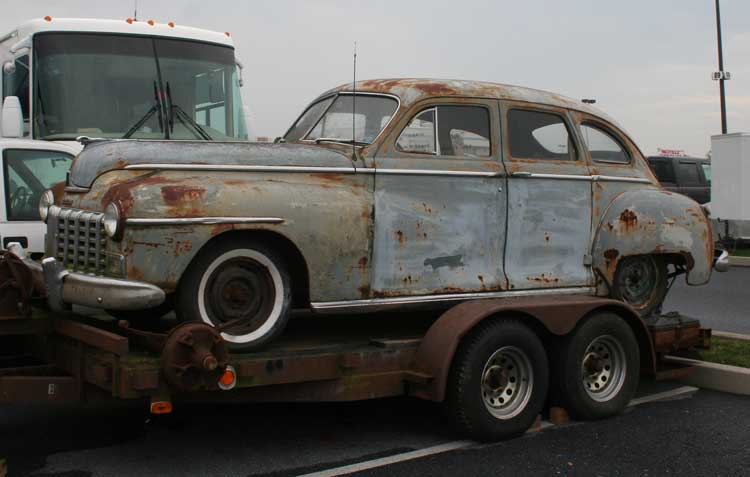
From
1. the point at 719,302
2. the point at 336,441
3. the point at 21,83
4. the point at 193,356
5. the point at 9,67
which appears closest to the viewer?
the point at 193,356

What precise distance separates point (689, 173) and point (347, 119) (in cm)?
1919

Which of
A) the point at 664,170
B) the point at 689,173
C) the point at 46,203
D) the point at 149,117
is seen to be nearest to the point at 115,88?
the point at 149,117

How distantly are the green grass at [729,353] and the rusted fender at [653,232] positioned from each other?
34.0 inches

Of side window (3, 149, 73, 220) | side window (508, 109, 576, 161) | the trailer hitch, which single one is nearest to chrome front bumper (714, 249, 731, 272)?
side window (508, 109, 576, 161)

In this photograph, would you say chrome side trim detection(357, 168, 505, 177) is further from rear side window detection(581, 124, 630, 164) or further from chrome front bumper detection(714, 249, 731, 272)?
chrome front bumper detection(714, 249, 731, 272)

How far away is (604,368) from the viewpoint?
6883 millimetres

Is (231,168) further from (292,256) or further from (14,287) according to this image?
(14,287)

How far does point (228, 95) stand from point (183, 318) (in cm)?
540

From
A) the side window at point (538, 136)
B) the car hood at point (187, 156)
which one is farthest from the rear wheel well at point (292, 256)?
Answer: the side window at point (538, 136)

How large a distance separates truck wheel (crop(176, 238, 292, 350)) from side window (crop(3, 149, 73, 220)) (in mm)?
3142

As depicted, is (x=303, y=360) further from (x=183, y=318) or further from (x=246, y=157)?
(x=246, y=157)

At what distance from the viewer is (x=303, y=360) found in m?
5.61

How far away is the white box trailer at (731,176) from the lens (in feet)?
64.8

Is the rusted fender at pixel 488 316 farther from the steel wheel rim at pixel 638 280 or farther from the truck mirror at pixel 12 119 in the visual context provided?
the truck mirror at pixel 12 119
